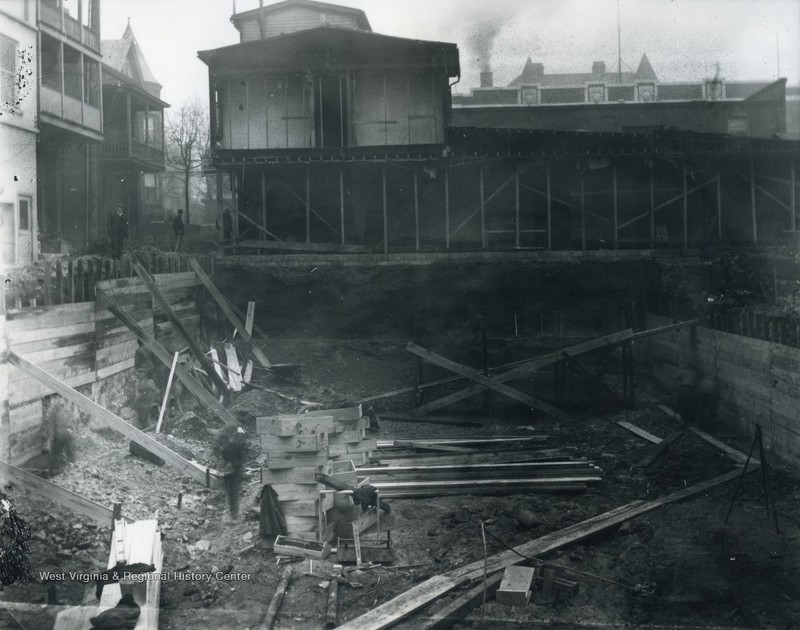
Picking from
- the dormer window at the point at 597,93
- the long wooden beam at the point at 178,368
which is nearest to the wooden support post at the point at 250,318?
the long wooden beam at the point at 178,368

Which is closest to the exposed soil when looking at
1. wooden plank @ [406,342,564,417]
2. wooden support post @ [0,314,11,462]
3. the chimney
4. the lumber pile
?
the lumber pile

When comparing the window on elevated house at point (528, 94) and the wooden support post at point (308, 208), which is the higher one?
the window on elevated house at point (528, 94)

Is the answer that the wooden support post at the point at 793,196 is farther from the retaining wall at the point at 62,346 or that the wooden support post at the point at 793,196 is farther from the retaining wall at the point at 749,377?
the retaining wall at the point at 62,346

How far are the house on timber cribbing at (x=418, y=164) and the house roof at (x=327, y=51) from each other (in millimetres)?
37

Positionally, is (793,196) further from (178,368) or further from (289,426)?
(289,426)

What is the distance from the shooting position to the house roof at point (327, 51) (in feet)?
64.7

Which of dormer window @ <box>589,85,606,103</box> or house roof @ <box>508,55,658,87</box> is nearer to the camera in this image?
dormer window @ <box>589,85,606,103</box>

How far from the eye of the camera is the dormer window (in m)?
36.6

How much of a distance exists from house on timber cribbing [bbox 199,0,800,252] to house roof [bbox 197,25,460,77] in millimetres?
37

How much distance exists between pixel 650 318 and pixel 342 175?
9.71 m

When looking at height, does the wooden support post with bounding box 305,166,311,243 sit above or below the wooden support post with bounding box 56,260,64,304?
above

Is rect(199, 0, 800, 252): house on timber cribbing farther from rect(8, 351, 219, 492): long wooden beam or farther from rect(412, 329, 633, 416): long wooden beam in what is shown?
rect(8, 351, 219, 492): long wooden beam

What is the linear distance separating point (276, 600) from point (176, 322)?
8.21 metres

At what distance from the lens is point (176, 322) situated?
13664mm
